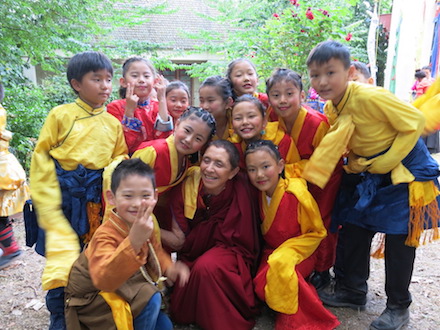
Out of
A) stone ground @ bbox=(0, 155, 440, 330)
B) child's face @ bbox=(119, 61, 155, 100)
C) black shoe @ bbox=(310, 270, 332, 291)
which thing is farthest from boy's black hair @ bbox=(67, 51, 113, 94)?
black shoe @ bbox=(310, 270, 332, 291)

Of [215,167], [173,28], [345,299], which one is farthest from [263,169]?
[173,28]

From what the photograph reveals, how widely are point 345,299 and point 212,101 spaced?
5.66ft

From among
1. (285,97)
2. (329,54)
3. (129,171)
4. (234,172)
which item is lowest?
(234,172)

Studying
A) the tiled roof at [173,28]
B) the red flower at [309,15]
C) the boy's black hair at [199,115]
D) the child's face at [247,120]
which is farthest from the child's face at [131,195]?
the tiled roof at [173,28]

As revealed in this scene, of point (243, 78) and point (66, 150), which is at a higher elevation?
point (243, 78)

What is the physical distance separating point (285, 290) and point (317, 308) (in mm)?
247

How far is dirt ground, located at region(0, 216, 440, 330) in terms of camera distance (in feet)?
8.05

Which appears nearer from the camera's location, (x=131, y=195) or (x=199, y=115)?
(x=131, y=195)

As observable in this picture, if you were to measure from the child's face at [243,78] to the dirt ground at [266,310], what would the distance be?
1667mm

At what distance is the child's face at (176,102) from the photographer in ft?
9.68

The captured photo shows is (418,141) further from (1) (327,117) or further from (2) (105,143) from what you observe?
(2) (105,143)

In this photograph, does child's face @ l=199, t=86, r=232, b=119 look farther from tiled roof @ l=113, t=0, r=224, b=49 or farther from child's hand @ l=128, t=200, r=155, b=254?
tiled roof @ l=113, t=0, r=224, b=49

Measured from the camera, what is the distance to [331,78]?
2180 millimetres

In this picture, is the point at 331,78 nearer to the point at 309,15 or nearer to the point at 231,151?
the point at 231,151
